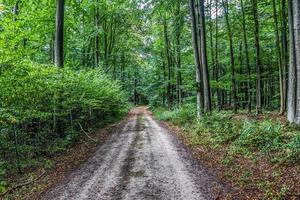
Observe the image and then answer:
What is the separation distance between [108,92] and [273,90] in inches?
1146

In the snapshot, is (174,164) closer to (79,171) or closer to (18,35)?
(79,171)

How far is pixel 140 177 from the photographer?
7738mm

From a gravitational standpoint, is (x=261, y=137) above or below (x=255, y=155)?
above

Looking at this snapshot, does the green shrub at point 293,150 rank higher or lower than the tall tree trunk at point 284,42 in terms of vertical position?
lower

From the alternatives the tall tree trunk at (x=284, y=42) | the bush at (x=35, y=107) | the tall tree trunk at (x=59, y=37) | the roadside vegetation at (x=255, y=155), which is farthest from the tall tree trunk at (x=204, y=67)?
the tall tree trunk at (x=59, y=37)

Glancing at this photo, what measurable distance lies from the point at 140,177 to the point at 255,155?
155 inches

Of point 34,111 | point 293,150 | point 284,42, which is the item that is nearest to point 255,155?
point 293,150

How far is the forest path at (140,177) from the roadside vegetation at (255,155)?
0.76 m

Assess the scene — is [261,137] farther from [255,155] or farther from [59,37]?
[59,37]

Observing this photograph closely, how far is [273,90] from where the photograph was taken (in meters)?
38.7

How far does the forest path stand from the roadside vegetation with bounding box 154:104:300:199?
2.50 feet

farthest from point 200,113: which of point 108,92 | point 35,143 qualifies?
point 35,143

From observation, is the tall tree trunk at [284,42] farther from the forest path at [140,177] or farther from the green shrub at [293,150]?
the green shrub at [293,150]

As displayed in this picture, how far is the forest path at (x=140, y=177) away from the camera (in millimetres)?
6555
